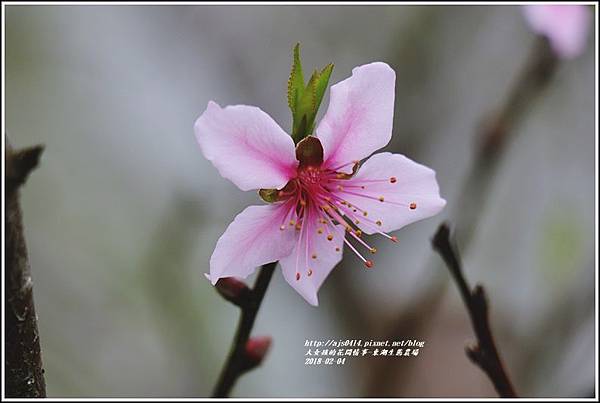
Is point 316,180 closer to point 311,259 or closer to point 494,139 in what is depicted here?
point 311,259

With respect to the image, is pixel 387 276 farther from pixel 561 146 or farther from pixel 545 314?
pixel 561 146

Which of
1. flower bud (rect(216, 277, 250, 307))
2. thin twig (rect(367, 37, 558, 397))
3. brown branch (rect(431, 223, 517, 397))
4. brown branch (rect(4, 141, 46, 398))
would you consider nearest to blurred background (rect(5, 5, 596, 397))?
thin twig (rect(367, 37, 558, 397))

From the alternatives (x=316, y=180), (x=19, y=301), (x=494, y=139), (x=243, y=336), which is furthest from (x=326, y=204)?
(x=494, y=139)

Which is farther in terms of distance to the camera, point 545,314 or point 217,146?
point 545,314

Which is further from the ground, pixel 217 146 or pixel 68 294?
pixel 217 146

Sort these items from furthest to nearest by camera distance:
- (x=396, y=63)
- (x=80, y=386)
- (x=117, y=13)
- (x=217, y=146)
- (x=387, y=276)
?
(x=117, y=13), (x=387, y=276), (x=396, y=63), (x=80, y=386), (x=217, y=146)

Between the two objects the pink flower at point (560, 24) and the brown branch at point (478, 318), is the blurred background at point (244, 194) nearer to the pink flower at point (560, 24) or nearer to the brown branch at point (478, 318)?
the pink flower at point (560, 24)

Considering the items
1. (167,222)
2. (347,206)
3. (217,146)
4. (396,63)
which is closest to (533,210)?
(396,63)
